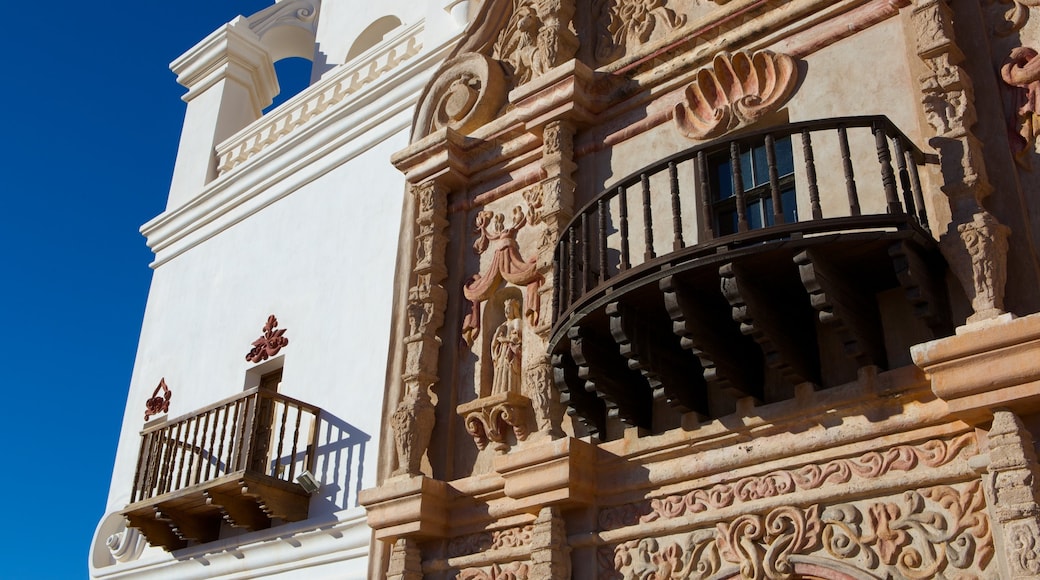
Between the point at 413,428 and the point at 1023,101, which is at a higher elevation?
the point at 1023,101

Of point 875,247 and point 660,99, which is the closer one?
point 875,247

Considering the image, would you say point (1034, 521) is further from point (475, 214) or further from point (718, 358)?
point (475, 214)

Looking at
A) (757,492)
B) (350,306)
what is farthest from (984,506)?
(350,306)

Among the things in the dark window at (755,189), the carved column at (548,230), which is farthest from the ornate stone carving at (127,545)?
the dark window at (755,189)

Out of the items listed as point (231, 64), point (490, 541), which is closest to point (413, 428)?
point (490, 541)

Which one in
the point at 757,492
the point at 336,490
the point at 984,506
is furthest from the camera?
the point at 336,490

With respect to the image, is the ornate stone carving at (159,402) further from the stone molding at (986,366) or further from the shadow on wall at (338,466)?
the stone molding at (986,366)

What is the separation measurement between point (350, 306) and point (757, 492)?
4.94m

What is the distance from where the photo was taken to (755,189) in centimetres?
723

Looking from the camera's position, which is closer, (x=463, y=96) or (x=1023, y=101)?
(x=1023, y=101)

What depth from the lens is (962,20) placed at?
6852 millimetres

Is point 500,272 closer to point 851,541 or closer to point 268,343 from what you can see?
point 268,343

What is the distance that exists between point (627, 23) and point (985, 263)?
4080 millimetres

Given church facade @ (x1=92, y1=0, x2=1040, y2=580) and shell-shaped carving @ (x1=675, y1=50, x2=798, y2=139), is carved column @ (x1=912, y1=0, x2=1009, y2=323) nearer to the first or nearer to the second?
church facade @ (x1=92, y1=0, x2=1040, y2=580)
